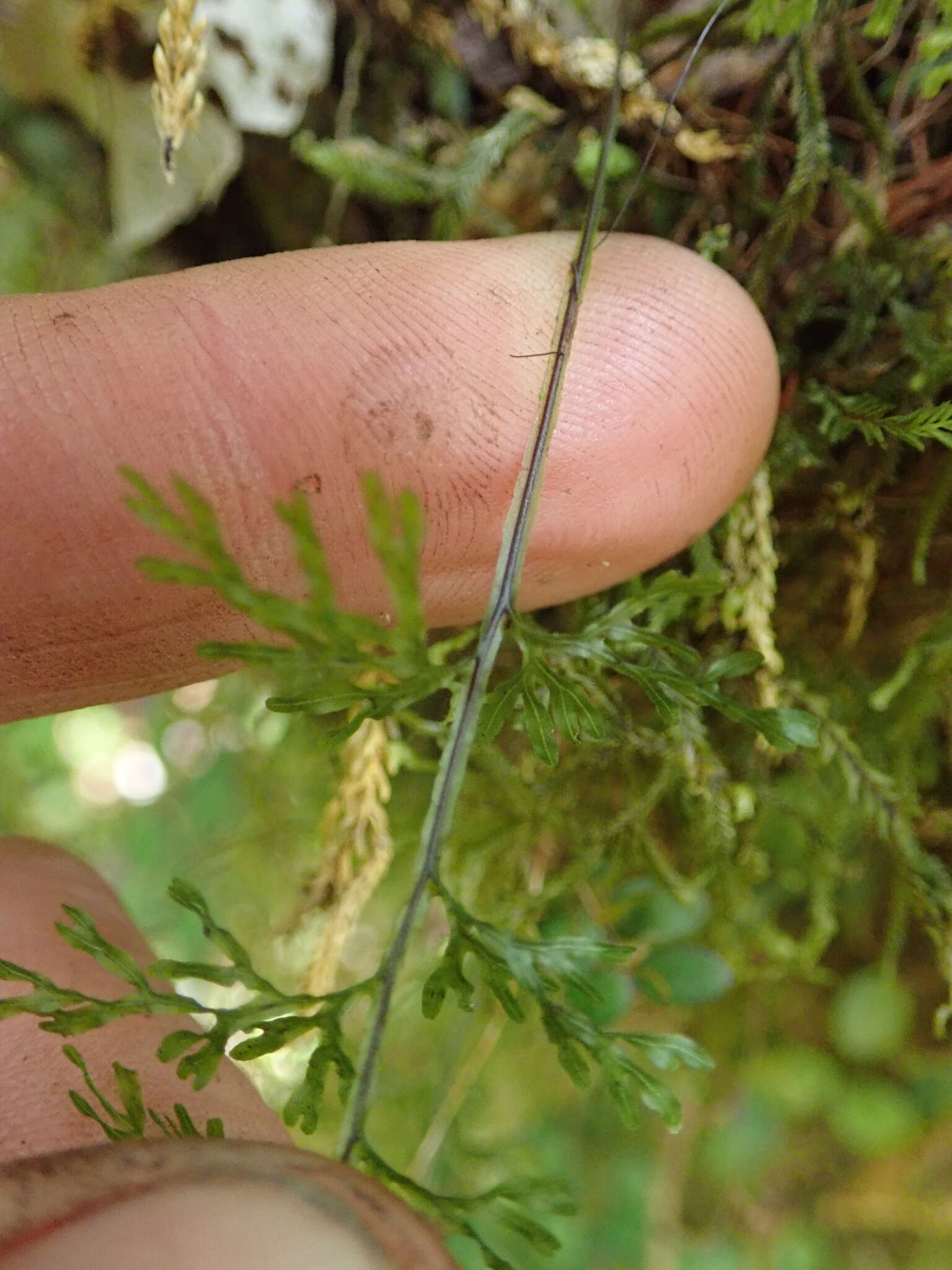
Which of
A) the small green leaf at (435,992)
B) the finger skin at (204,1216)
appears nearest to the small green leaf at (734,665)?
the small green leaf at (435,992)

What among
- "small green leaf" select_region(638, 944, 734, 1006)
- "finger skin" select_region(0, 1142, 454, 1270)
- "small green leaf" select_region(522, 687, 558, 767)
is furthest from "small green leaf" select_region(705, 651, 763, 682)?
"small green leaf" select_region(638, 944, 734, 1006)

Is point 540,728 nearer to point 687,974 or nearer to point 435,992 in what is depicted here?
point 435,992

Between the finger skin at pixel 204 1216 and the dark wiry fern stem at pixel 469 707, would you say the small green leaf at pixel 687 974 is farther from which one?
the finger skin at pixel 204 1216

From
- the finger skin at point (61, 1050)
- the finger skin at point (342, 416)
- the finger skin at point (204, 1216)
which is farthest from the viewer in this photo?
the finger skin at point (61, 1050)

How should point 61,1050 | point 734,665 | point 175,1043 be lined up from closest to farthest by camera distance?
1. point 175,1043
2. point 734,665
3. point 61,1050

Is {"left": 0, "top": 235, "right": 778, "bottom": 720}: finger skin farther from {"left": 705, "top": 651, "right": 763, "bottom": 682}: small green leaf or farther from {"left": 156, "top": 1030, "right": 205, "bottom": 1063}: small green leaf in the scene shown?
{"left": 156, "top": 1030, "right": 205, "bottom": 1063}: small green leaf

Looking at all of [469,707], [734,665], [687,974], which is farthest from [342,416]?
[687,974]
